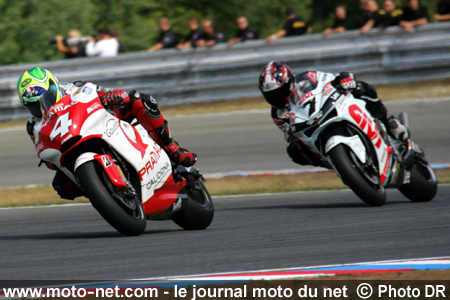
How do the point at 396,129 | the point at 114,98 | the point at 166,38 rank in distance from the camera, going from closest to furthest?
the point at 114,98 < the point at 396,129 < the point at 166,38

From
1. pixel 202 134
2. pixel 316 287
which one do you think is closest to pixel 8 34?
pixel 202 134

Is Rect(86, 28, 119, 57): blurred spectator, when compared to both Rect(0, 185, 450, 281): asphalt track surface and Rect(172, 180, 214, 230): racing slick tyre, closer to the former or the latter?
Rect(0, 185, 450, 281): asphalt track surface

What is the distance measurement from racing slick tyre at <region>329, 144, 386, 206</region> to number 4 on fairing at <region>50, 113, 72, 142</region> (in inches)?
104

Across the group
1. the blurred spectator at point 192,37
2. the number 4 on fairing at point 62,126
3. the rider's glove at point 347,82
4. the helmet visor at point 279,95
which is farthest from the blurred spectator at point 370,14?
the number 4 on fairing at point 62,126

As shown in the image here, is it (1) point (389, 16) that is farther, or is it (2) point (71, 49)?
(2) point (71, 49)

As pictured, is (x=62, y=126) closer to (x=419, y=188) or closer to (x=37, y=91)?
(x=37, y=91)

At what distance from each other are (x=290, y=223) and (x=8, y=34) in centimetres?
1199

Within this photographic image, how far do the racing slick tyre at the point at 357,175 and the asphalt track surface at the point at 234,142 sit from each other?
11.7 feet

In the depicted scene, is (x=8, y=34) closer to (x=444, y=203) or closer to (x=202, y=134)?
(x=202, y=134)

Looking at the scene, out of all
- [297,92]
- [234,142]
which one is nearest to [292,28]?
[234,142]

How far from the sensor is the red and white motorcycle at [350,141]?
709cm

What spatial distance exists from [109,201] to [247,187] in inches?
205

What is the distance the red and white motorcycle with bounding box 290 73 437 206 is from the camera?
23.3 feet

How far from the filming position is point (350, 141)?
282 inches
